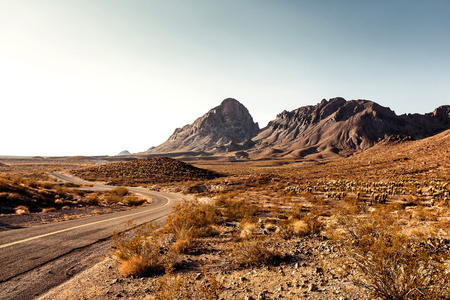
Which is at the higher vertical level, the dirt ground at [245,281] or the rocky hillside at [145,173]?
the dirt ground at [245,281]

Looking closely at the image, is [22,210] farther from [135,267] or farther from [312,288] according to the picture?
[312,288]

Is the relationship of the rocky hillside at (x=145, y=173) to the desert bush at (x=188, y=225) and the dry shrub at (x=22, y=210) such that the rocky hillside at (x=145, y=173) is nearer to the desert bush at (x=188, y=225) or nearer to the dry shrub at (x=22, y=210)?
the dry shrub at (x=22, y=210)

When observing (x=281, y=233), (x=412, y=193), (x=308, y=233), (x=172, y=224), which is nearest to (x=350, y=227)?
(x=308, y=233)

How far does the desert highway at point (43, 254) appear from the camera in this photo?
547 centimetres

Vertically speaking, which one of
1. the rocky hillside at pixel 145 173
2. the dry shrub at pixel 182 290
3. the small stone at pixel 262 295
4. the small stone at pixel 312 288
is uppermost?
the dry shrub at pixel 182 290

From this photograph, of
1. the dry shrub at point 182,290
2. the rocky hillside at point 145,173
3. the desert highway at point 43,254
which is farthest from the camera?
the rocky hillside at point 145,173

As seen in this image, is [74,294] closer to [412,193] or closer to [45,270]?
[45,270]

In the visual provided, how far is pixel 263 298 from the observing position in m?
4.73

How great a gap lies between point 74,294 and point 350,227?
1037 cm

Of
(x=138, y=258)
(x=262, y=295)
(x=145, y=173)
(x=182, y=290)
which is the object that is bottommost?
(x=145, y=173)

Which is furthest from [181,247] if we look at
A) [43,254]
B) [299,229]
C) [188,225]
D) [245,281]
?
[299,229]

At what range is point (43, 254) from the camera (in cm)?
720

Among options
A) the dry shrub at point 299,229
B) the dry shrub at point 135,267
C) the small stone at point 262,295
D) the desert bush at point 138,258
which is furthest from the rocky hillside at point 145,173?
the small stone at point 262,295

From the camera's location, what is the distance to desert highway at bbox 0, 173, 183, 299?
5466 millimetres
